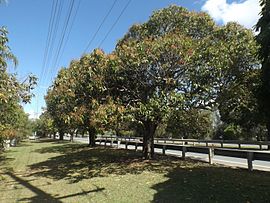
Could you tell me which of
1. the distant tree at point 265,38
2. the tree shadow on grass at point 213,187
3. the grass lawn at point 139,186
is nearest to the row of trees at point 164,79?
the grass lawn at point 139,186

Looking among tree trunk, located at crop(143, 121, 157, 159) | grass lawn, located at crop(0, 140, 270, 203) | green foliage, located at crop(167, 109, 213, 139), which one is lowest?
grass lawn, located at crop(0, 140, 270, 203)

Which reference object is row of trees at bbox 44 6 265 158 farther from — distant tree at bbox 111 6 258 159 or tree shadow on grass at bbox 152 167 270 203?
tree shadow on grass at bbox 152 167 270 203

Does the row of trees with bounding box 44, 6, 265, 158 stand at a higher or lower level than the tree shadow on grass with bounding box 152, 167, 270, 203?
higher

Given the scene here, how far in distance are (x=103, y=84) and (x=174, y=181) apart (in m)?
5.38

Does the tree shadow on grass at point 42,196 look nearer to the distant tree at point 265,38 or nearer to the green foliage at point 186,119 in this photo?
the green foliage at point 186,119

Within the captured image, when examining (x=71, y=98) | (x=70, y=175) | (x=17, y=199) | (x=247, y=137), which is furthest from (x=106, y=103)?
(x=247, y=137)

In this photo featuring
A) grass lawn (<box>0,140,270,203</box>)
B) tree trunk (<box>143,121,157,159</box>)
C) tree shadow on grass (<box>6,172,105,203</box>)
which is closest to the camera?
grass lawn (<box>0,140,270,203</box>)

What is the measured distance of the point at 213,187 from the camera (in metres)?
8.44

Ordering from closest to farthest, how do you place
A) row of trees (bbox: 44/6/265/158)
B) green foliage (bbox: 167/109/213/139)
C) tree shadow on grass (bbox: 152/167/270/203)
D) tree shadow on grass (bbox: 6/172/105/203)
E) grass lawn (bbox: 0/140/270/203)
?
1. tree shadow on grass (bbox: 152/167/270/203)
2. grass lawn (bbox: 0/140/270/203)
3. tree shadow on grass (bbox: 6/172/105/203)
4. row of trees (bbox: 44/6/265/158)
5. green foliage (bbox: 167/109/213/139)

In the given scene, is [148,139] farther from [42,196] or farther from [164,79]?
[42,196]

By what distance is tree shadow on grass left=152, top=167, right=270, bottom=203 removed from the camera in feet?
24.5

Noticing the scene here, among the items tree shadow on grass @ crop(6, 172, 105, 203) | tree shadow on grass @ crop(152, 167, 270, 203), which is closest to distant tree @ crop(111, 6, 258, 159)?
tree shadow on grass @ crop(152, 167, 270, 203)

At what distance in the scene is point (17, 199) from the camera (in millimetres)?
8195

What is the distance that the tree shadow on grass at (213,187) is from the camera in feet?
24.5
